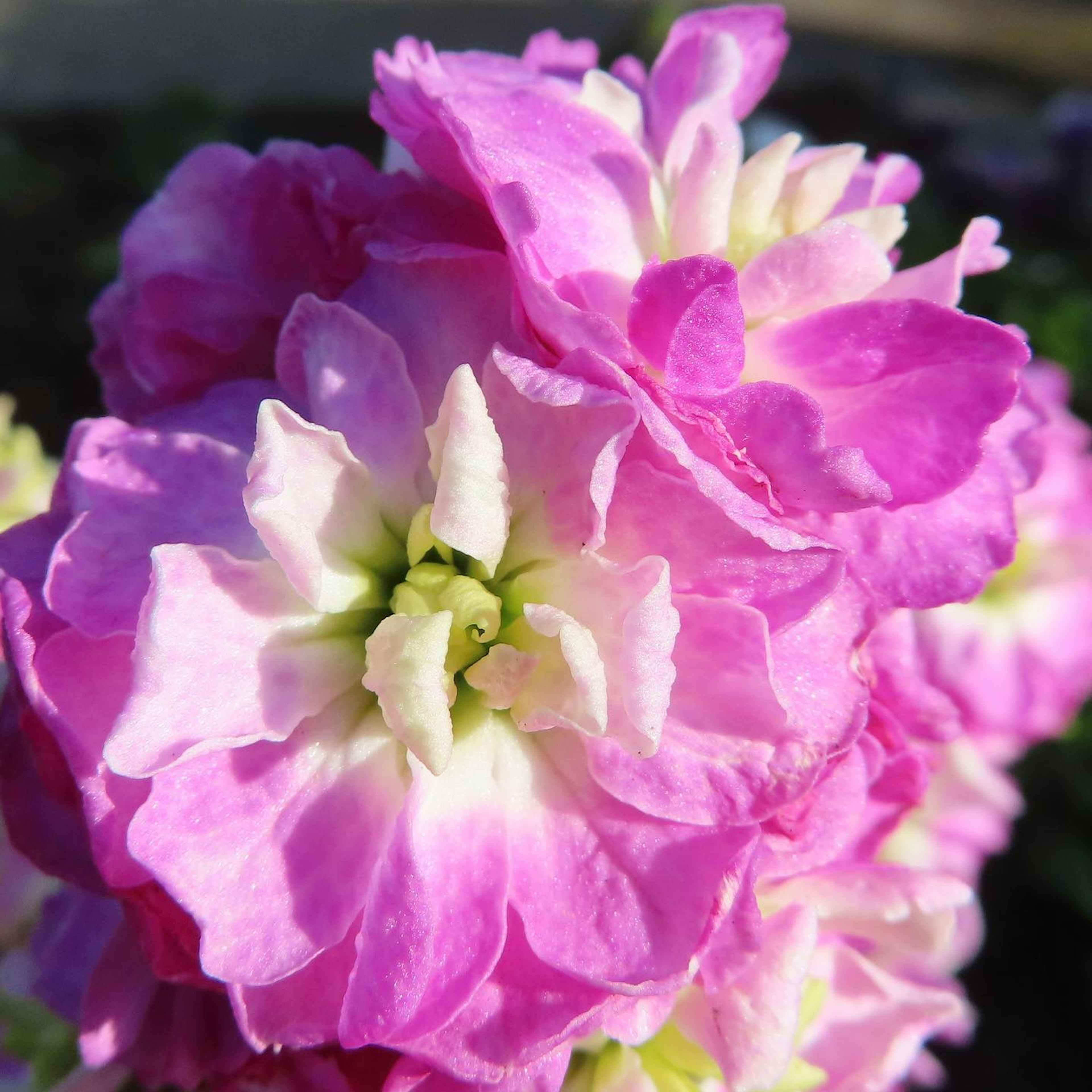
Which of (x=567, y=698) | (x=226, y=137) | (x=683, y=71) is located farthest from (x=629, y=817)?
(x=226, y=137)

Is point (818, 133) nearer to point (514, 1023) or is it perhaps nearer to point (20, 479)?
point (20, 479)

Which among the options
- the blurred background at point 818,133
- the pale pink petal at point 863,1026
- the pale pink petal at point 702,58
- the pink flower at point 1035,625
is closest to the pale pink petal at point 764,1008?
the pale pink petal at point 863,1026

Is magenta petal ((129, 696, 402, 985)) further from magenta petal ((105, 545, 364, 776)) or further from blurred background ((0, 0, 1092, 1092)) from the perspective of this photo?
blurred background ((0, 0, 1092, 1092))

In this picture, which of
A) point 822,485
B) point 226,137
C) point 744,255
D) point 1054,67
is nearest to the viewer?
point 822,485

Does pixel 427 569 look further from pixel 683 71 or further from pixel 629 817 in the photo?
pixel 683 71

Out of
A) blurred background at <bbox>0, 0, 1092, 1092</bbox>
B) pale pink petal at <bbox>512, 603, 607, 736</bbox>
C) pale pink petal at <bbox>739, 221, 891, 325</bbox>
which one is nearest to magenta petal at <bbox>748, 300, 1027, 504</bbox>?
pale pink petal at <bbox>739, 221, 891, 325</bbox>

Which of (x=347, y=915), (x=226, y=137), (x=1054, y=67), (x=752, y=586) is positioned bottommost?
(x=226, y=137)
